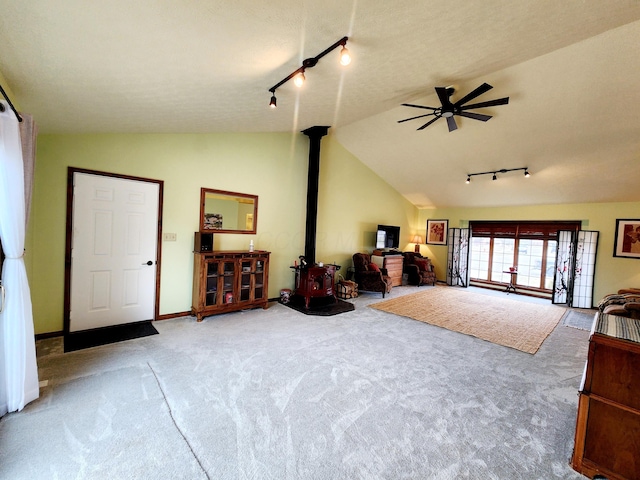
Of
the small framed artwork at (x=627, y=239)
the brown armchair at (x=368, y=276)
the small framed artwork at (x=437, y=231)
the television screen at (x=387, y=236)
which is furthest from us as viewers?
the small framed artwork at (x=437, y=231)

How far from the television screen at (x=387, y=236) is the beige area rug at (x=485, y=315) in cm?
157

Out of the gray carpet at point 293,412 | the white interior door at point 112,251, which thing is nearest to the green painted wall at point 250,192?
the white interior door at point 112,251

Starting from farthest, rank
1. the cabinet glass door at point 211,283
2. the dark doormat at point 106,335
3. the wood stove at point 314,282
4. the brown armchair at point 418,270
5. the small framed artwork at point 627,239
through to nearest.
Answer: the brown armchair at point 418,270
the small framed artwork at point 627,239
the wood stove at point 314,282
the cabinet glass door at point 211,283
the dark doormat at point 106,335

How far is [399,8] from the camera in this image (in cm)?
183

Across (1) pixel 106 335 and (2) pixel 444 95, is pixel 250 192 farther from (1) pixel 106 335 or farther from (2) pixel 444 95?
(2) pixel 444 95

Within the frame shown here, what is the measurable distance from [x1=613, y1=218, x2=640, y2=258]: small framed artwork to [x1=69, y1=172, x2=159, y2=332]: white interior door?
8.78 meters

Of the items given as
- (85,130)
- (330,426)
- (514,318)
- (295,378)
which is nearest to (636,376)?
(330,426)

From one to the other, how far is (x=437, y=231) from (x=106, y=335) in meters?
8.26

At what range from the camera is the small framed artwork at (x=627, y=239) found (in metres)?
5.44

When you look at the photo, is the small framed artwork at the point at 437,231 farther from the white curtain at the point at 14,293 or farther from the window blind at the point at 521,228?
the white curtain at the point at 14,293

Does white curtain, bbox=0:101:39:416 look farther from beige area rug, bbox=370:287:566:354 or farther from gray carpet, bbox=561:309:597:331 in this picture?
gray carpet, bbox=561:309:597:331

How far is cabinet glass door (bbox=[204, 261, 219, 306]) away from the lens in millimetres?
4008

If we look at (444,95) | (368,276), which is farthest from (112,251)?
(368,276)

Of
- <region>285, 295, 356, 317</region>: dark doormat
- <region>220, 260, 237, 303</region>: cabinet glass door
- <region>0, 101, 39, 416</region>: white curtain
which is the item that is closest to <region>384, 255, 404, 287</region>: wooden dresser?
<region>285, 295, 356, 317</region>: dark doormat
